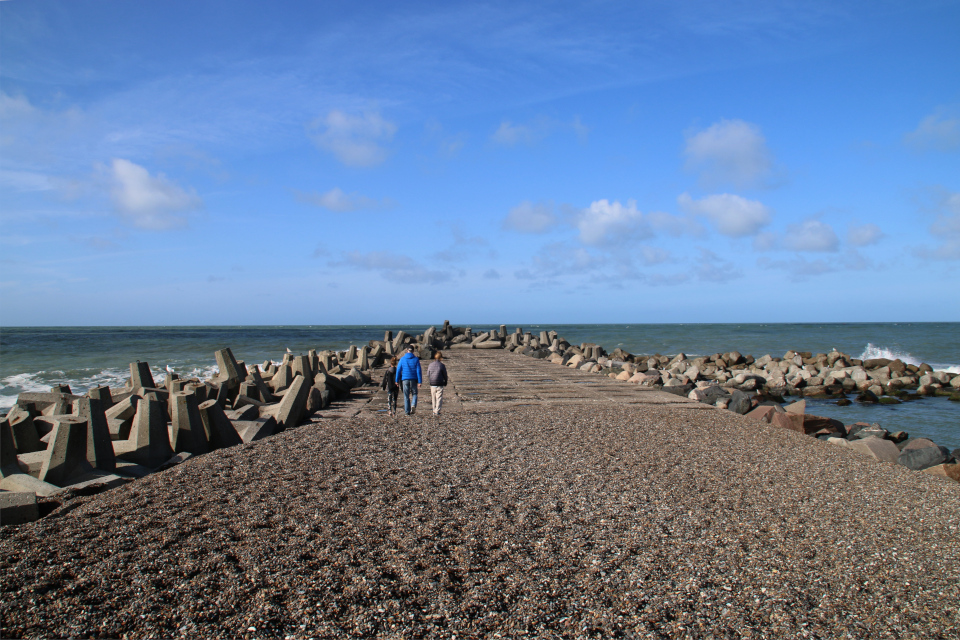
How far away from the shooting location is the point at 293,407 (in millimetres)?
8742

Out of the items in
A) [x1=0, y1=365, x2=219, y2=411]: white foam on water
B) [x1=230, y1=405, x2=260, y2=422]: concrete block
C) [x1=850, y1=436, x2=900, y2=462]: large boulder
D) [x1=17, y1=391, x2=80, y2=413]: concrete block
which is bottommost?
[x1=0, y1=365, x2=219, y2=411]: white foam on water

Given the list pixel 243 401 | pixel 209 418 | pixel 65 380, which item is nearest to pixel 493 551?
pixel 209 418

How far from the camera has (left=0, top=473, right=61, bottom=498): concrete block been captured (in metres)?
5.14

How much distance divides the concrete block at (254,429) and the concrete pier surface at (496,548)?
2.56 feet

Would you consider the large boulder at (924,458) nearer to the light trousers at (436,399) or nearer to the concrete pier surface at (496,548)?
the concrete pier surface at (496,548)

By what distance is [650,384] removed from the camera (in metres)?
14.0

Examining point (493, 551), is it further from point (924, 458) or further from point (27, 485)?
point (924, 458)

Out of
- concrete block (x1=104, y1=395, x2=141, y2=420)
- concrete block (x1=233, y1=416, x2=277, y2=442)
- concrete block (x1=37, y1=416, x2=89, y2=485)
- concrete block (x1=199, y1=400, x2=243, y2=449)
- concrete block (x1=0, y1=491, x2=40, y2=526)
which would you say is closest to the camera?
concrete block (x1=0, y1=491, x2=40, y2=526)

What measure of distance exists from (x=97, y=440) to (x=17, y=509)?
158 centimetres

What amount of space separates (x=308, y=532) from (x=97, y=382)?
1972 cm

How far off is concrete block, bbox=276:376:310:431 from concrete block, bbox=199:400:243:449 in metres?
1.07

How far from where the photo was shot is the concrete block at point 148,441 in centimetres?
632

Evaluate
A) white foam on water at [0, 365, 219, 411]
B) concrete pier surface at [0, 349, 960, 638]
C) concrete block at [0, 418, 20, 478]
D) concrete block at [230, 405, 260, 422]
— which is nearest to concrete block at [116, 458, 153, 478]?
concrete pier surface at [0, 349, 960, 638]

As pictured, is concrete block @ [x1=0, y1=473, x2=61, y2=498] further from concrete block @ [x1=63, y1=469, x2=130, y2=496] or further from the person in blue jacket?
the person in blue jacket
